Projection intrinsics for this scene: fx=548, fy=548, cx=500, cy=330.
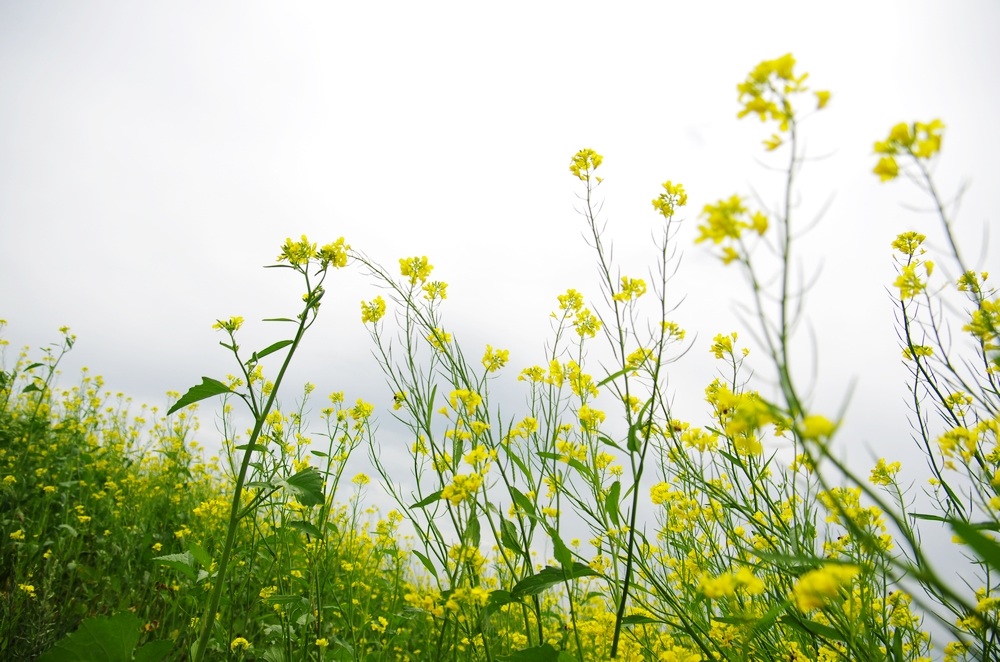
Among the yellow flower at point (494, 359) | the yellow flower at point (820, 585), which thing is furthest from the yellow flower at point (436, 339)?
the yellow flower at point (820, 585)

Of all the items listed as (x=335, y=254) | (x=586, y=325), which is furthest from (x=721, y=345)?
(x=335, y=254)

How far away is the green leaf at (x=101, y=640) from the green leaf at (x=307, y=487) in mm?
658

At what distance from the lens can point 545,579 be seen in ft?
4.57

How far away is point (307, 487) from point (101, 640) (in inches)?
31.6

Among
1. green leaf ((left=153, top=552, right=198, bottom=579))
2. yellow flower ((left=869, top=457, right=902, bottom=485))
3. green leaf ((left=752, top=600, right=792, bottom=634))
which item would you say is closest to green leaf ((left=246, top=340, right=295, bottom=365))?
green leaf ((left=153, top=552, right=198, bottom=579))

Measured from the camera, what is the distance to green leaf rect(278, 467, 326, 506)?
1372 millimetres

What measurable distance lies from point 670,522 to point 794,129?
5.88ft

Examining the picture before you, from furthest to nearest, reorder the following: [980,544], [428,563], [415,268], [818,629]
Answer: [415,268] → [428,563] → [818,629] → [980,544]

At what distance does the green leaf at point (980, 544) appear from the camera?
0.55 metres

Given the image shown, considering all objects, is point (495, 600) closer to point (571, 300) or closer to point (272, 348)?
A: point (272, 348)

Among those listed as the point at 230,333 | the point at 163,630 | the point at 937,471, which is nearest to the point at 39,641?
the point at 163,630

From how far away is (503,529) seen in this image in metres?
1.53

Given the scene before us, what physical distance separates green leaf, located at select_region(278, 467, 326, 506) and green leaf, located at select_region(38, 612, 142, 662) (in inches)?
25.9

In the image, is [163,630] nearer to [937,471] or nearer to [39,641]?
[39,641]
